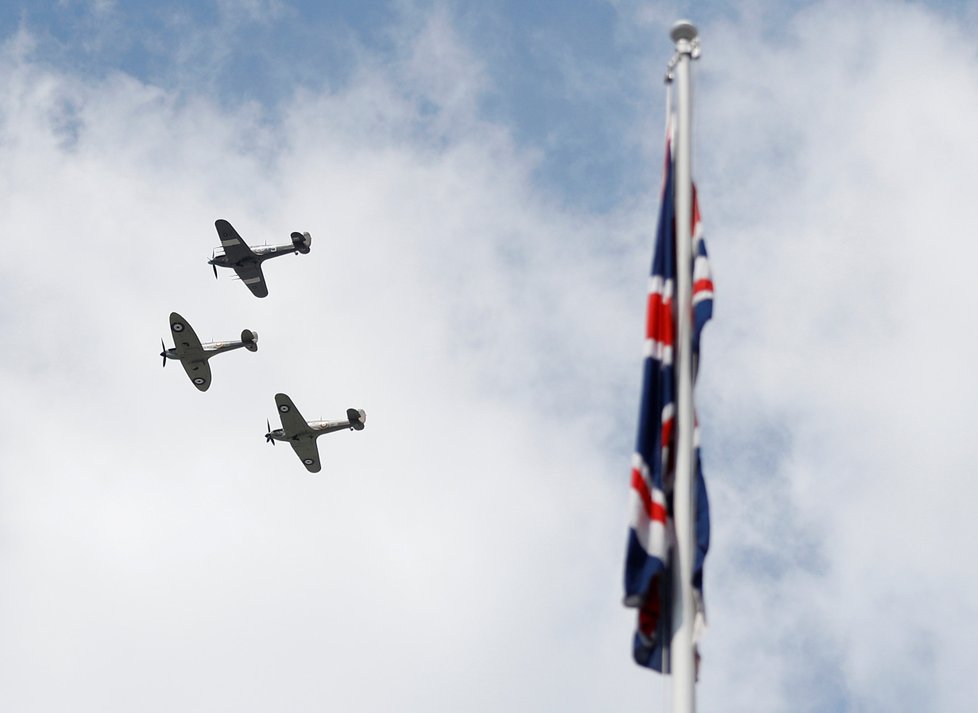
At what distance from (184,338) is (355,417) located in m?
9.08

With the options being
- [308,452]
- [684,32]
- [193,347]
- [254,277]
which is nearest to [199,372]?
[193,347]

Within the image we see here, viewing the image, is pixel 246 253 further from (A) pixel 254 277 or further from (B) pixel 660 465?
(B) pixel 660 465

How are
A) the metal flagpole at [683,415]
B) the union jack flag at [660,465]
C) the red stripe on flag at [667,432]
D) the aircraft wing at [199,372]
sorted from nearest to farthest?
1. the metal flagpole at [683,415]
2. the union jack flag at [660,465]
3. the red stripe on flag at [667,432]
4. the aircraft wing at [199,372]

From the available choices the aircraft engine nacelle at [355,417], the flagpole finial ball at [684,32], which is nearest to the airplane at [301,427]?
the aircraft engine nacelle at [355,417]

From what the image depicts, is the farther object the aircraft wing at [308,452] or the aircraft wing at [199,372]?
the aircraft wing at [308,452]

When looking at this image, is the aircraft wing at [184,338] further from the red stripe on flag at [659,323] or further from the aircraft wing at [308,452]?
the red stripe on flag at [659,323]

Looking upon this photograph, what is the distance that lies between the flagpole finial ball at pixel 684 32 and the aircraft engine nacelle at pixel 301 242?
63957mm

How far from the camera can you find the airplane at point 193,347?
3066 inches

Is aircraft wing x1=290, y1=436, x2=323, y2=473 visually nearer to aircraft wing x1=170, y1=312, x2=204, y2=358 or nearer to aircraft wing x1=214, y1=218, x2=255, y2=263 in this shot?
aircraft wing x1=170, y1=312, x2=204, y2=358

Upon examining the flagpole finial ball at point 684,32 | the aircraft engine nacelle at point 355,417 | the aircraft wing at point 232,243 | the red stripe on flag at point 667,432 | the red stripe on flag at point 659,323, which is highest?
the aircraft wing at point 232,243

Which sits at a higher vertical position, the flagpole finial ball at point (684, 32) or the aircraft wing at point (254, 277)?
the aircraft wing at point (254, 277)

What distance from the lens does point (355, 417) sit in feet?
259

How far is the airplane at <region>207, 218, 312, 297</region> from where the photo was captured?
7869cm

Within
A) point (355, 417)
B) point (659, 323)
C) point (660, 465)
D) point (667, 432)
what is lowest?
point (660, 465)
